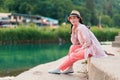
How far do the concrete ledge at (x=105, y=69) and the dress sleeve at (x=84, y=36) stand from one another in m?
0.37

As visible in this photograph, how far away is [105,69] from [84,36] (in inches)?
55.3

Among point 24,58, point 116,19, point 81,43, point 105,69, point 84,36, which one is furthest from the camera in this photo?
point 116,19

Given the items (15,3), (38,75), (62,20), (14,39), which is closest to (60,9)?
(62,20)

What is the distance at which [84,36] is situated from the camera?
6.79 metres

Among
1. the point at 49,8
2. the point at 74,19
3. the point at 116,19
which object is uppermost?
the point at 74,19

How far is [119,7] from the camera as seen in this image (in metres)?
104

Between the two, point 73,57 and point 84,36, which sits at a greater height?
point 84,36

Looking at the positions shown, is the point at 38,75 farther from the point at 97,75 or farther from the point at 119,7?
the point at 119,7

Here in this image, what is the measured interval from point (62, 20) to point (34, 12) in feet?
18.1

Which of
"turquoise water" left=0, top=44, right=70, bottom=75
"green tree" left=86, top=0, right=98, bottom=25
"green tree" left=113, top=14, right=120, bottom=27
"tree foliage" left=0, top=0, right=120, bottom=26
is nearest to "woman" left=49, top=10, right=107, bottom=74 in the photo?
"turquoise water" left=0, top=44, right=70, bottom=75

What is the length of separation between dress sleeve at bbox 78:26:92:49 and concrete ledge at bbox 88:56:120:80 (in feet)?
1.21

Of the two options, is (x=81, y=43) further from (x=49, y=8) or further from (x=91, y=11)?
(x=91, y=11)

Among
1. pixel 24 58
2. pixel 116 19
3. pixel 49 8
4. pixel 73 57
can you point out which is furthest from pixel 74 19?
pixel 116 19

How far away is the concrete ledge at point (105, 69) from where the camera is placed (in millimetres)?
5095
